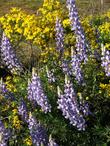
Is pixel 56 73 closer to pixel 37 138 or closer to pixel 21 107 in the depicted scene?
pixel 21 107

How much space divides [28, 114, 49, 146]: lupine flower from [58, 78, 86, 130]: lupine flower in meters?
0.37

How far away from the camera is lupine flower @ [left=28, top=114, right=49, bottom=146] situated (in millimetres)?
6773

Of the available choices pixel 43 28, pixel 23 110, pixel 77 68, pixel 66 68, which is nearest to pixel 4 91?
pixel 23 110

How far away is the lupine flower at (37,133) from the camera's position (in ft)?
22.2

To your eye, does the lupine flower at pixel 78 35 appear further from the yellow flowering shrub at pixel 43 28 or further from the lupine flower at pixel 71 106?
the yellow flowering shrub at pixel 43 28

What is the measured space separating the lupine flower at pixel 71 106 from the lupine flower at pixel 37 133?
14.5 inches

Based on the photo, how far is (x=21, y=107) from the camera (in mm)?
7473

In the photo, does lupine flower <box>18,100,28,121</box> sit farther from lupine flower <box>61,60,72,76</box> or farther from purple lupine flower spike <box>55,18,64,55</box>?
purple lupine flower spike <box>55,18,64,55</box>

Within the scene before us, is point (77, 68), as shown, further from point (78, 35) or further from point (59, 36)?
point (59, 36)

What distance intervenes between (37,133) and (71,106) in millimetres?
542

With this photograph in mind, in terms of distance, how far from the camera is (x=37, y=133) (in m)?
6.82

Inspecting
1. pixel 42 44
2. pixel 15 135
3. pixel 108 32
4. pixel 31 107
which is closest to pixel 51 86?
pixel 31 107

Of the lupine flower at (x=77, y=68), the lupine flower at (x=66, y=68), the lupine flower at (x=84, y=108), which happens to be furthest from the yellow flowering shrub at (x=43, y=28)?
the lupine flower at (x=84, y=108)

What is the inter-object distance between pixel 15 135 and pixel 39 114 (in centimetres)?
46
